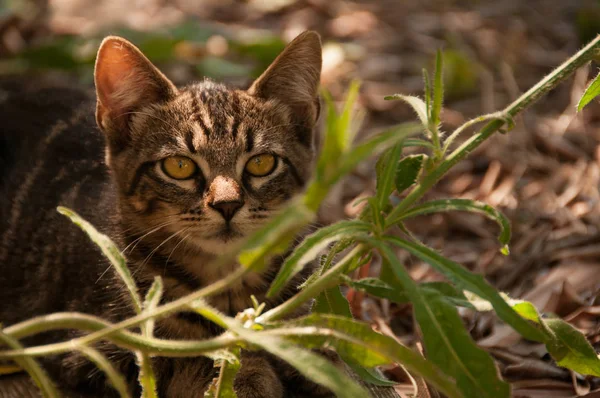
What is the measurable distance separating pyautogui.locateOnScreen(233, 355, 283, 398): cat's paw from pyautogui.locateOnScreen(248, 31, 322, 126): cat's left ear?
1.00m

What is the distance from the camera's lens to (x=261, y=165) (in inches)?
108

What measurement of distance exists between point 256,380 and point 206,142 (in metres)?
0.82

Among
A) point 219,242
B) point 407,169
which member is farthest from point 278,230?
point 219,242

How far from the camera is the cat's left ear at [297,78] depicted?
2.81 metres

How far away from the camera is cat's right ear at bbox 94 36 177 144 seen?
108 inches

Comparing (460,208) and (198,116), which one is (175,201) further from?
(460,208)

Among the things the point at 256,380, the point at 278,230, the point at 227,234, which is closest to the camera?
the point at 278,230

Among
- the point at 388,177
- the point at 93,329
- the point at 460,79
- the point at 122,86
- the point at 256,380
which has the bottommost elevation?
the point at 256,380

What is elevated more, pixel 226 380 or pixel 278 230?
pixel 278 230

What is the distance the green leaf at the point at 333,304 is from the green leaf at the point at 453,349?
0.37 m

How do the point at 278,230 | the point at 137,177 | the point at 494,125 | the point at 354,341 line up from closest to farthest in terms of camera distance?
the point at 278,230, the point at 354,341, the point at 494,125, the point at 137,177

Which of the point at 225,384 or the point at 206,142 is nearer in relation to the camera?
the point at 225,384

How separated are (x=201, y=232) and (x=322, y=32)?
141 inches

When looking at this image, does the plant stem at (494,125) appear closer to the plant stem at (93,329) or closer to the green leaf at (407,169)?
the green leaf at (407,169)
